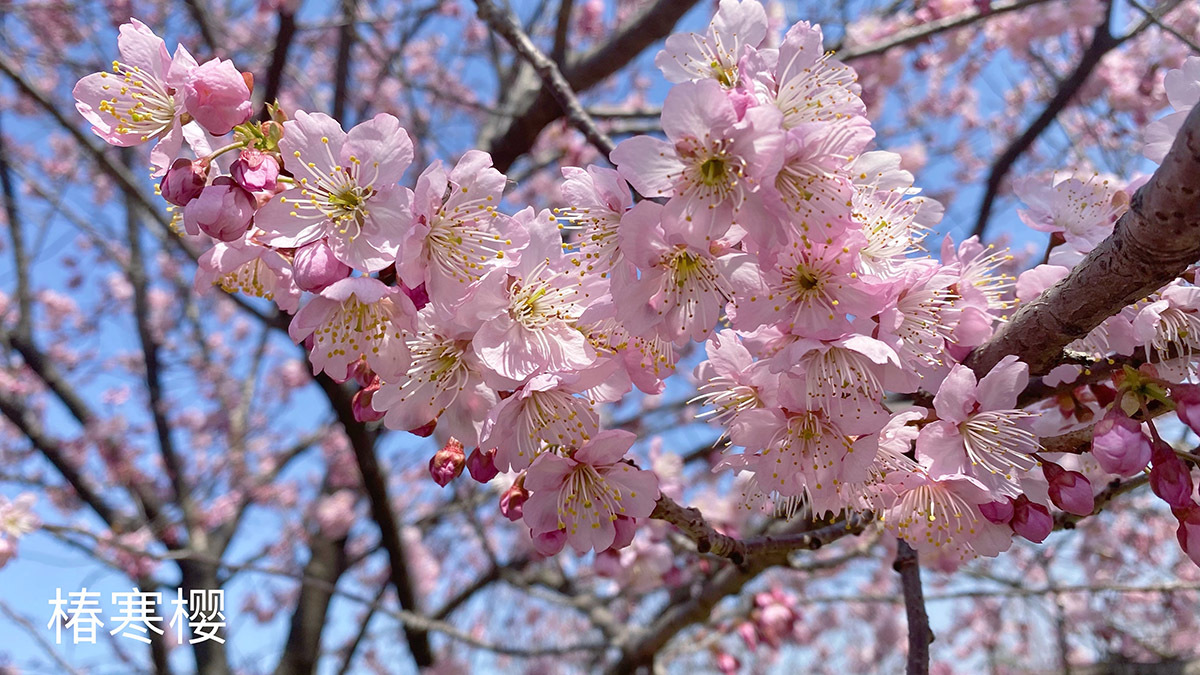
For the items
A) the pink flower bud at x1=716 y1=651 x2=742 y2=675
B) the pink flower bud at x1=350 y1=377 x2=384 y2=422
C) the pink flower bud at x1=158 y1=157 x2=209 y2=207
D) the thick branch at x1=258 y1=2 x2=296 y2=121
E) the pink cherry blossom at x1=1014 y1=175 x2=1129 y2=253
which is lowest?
the pink flower bud at x1=716 y1=651 x2=742 y2=675

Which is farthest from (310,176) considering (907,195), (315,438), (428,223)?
(315,438)

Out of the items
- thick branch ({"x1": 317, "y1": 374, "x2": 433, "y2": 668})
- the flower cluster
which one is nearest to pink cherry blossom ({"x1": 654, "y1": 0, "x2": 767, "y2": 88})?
the flower cluster

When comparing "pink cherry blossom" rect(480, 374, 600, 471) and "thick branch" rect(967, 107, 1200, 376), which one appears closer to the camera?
"thick branch" rect(967, 107, 1200, 376)

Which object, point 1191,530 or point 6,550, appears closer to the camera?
point 1191,530

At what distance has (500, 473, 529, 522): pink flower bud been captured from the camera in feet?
3.94

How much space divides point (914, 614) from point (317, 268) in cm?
119

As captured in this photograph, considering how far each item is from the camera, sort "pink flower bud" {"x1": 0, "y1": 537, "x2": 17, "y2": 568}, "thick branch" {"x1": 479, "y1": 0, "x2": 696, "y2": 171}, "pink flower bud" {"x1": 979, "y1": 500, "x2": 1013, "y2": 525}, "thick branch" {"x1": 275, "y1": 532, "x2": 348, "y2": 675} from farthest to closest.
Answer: "thick branch" {"x1": 275, "y1": 532, "x2": 348, "y2": 675}, "thick branch" {"x1": 479, "y1": 0, "x2": 696, "y2": 171}, "pink flower bud" {"x1": 0, "y1": 537, "x2": 17, "y2": 568}, "pink flower bud" {"x1": 979, "y1": 500, "x2": 1013, "y2": 525}

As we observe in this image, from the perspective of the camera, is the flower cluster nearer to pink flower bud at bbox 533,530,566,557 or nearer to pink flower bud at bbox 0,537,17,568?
pink flower bud at bbox 533,530,566,557

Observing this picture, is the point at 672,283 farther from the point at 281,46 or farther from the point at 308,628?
the point at 308,628

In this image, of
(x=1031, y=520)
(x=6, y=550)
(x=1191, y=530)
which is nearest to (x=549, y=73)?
(x=1031, y=520)

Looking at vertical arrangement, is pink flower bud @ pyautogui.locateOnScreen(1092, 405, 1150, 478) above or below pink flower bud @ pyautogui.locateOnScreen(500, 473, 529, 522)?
below

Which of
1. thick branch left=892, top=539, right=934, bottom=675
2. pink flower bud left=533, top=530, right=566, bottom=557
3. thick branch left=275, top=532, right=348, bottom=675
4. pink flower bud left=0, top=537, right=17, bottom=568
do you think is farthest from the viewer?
thick branch left=275, top=532, right=348, bottom=675

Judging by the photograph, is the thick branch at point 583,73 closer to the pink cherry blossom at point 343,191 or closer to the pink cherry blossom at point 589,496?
the pink cherry blossom at point 343,191

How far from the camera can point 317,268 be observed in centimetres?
96
